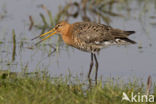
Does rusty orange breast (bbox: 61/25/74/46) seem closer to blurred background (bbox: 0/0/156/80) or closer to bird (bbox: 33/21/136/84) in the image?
bird (bbox: 33/21/136/84)

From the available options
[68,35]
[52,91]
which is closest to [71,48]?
[68,35]

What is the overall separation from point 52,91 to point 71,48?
3.92 meters

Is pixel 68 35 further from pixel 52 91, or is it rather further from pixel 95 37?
pixel 52 91

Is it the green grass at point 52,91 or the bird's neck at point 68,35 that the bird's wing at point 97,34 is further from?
the green grass at point 52,91

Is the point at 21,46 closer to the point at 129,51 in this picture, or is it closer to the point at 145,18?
the point at 129,51

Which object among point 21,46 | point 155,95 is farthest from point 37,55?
point 155,95

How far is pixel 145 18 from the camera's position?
13.3 m

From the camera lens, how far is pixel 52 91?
22.7ft

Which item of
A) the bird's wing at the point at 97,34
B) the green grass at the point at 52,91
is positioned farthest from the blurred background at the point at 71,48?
the bird's wing at the point at 97,34

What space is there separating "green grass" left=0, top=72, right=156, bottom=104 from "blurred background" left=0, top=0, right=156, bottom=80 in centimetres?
50

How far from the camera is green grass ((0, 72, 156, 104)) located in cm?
647

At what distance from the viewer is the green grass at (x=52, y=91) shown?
21.2 feet

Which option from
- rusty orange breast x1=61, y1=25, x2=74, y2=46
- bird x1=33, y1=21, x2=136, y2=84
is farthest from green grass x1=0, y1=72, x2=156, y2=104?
rusty orange breast x1=61, y1=25, x2=74, y2=46

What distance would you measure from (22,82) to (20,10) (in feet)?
22.8
